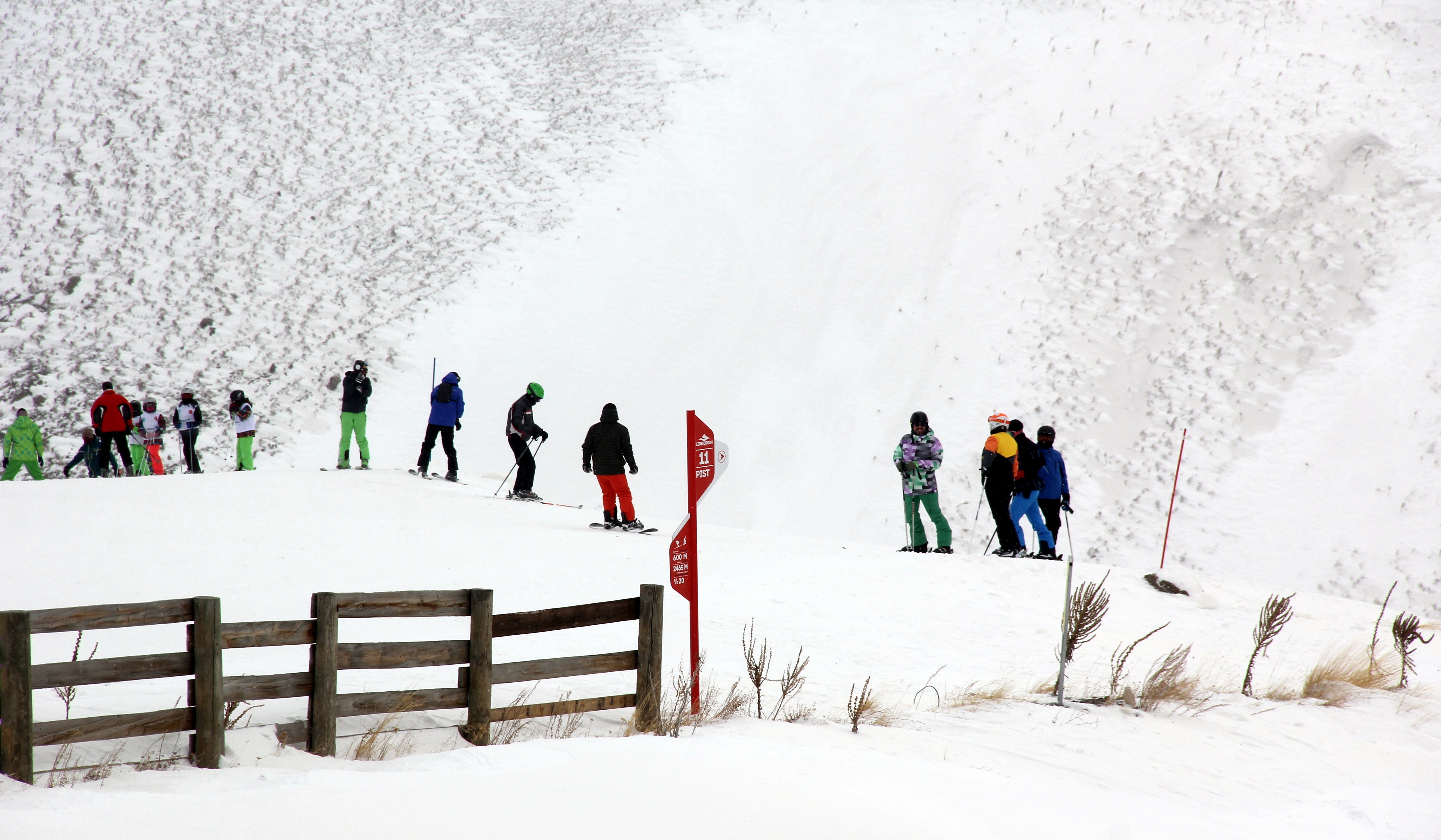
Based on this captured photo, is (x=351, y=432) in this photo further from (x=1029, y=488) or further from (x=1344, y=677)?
(x=1344, y=677)

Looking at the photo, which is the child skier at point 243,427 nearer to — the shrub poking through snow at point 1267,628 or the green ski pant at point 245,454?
the green ski pant at point 245,454

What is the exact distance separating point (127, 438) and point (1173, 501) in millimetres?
17945

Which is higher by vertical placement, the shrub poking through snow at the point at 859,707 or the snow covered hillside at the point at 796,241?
the snow covered hillside at the point at 796,241

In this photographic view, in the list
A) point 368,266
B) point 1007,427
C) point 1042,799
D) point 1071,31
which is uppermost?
point 1071,31

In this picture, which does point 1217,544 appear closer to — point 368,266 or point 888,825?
point 888,825

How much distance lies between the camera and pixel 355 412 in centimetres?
A: 1574

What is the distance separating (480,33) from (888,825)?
31.4m

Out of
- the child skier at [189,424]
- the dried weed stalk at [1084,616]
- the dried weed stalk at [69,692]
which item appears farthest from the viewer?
the child skier at [189,424]

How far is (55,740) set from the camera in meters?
4.44

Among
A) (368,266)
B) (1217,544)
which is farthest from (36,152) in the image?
(1217,544)

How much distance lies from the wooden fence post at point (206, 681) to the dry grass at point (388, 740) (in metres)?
0.72

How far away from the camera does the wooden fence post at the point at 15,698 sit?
4.27 m

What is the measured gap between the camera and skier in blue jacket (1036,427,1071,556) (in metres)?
13.1

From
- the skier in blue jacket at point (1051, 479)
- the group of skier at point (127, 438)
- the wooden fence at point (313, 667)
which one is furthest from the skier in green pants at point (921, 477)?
the group of skier at point (127, 438)
